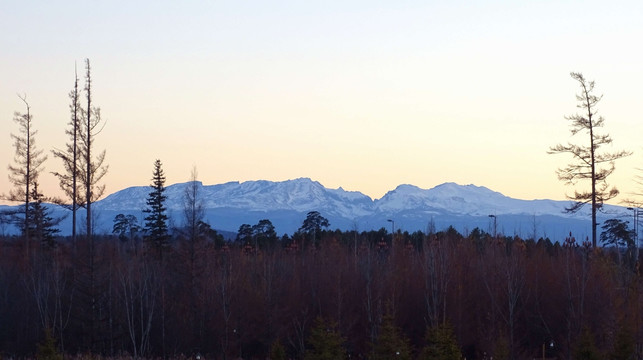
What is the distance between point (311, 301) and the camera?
38.5 m

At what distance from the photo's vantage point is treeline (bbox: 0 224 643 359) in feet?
111

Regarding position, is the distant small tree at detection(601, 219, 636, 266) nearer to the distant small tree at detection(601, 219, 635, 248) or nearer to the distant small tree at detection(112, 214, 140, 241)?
the distant small tree at detection(601, 219, 635, 248)

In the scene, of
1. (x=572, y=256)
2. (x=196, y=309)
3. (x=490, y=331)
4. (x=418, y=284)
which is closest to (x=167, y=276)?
(x=196, y=309)

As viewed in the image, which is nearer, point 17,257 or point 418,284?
point 418,284

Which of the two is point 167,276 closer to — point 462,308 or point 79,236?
point 79,236

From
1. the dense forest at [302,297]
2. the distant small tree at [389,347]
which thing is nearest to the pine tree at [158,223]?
the dense forest at [302,297]

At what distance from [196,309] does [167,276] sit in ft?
12.7

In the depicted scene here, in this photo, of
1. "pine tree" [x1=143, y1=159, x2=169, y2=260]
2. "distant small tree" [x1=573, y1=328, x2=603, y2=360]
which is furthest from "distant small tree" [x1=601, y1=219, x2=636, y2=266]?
"pine tree" [x1=143, y1=159, x2=169, y2=260]

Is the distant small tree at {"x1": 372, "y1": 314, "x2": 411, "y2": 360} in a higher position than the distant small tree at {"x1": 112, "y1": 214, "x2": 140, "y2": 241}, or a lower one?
lower

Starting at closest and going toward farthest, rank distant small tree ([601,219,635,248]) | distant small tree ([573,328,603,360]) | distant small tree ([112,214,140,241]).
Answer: distant small tree ([573,328,603,360])
distant small tree ([601,219,635,248])
distant small tree ([112,214,140,241])

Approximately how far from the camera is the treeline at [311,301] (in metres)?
33.9

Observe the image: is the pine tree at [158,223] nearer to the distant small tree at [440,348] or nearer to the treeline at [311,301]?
the treeline at [311,301]

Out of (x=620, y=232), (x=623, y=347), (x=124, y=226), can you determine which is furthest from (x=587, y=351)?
(x=124, y=226)

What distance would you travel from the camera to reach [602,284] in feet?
108
